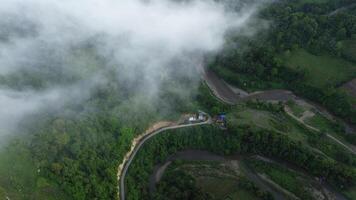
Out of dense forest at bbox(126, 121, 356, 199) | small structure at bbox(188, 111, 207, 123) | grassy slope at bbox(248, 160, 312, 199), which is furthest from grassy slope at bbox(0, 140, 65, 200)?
grassy slope at bbox(248, 160, 312, 199)

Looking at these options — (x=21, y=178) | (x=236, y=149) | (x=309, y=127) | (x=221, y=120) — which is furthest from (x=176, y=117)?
(x=21, y=178)

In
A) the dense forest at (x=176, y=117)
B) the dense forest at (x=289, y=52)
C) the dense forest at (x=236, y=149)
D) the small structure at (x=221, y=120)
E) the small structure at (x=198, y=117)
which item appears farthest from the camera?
the dense forest at (x=289, y=52)

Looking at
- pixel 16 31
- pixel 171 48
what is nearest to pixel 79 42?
pixel 16 31

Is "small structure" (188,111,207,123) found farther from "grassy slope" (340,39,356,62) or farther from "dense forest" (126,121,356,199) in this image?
"grassy slope" (340,39,356,62)

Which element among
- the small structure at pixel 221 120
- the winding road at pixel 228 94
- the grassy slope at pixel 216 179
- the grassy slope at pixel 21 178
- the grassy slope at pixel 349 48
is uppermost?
the grassy slope at pixel 349 48

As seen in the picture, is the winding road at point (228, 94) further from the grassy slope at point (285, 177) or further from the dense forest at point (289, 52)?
the grassy slope at point (285, 177)

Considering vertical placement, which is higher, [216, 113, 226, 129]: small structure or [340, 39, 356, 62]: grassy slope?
[340, 39, 356, 62]: grassy slope

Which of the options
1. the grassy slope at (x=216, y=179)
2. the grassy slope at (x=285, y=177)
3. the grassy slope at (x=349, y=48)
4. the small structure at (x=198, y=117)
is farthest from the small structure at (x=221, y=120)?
the grassy slope at (x=349, y=48)

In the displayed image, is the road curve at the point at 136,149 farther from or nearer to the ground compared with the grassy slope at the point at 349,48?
nearer to the ground

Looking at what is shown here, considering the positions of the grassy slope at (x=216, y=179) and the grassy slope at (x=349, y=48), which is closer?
the grassy slope at (x=216, y=179)

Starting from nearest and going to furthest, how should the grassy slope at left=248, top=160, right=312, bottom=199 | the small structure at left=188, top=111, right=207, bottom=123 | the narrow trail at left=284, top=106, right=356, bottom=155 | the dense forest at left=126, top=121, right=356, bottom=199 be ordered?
the grassy slope at left=248, top=160, right=312, bottom=199 < the dense forest at left=126, top=121, right=356, bottom=199 < the narrow trail at left=284, top=106, right=356, bottom=155 < the small structure at left=188, top=111, right=207, bottom=123
